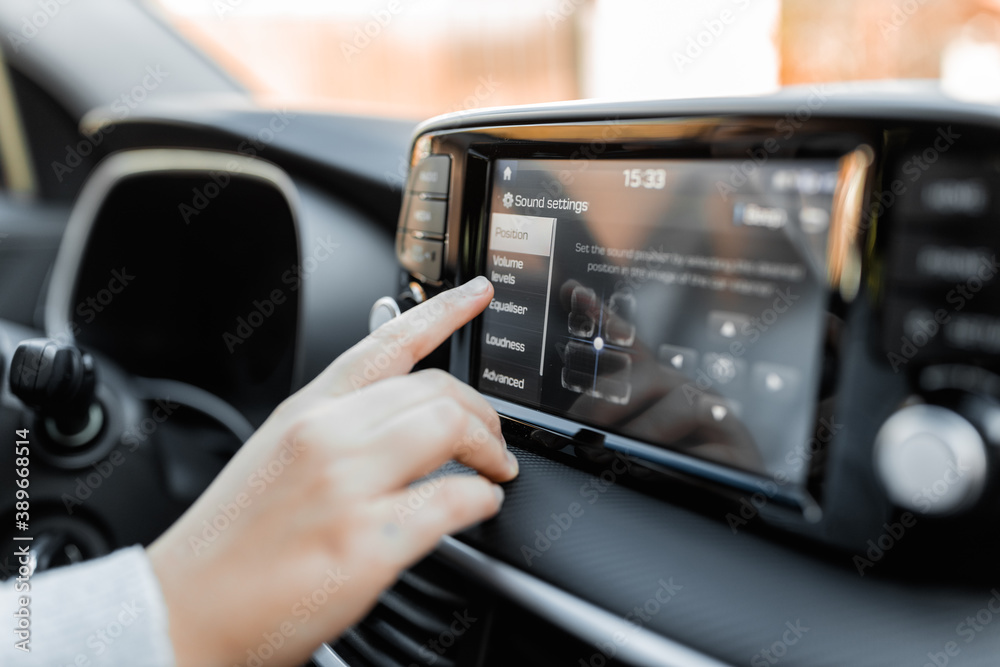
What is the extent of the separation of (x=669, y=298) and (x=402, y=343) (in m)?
Result: 0.25

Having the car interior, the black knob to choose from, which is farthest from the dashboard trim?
the black knob

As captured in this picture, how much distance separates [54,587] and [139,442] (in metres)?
0.77

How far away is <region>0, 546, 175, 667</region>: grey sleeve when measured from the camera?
55 cm

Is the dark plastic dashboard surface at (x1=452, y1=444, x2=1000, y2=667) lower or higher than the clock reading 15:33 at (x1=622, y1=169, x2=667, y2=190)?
lower

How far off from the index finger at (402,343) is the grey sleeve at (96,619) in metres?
0.21

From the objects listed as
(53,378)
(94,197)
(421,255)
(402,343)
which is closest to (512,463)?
(402,343)

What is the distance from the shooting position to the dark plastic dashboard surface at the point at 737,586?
0.51m

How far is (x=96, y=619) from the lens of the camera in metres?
0.57

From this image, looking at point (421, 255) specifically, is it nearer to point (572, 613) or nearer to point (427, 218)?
point (427, 218)

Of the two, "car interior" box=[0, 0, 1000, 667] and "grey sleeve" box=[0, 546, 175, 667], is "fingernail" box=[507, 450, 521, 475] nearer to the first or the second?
"car interior" box=[0, 0, 1000, 667]

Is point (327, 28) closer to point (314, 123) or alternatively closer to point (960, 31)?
point (314, 123)

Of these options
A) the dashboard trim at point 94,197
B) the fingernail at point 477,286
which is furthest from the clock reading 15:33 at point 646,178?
the dashboard trim at point 94,197

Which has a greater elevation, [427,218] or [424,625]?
[427,218]

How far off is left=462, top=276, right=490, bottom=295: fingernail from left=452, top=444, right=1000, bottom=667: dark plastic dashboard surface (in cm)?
22
